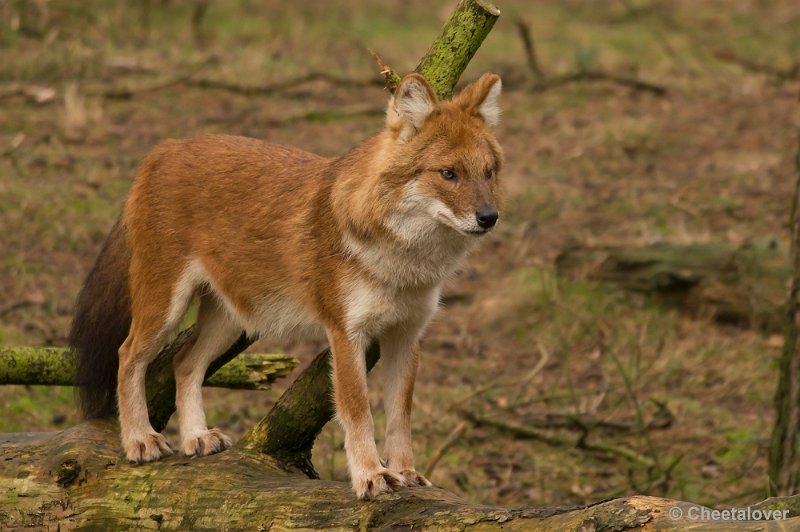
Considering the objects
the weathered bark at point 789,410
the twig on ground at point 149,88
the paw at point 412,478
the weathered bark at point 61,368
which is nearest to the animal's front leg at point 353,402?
the paw at point 412,478

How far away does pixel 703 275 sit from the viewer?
10305 millimetres

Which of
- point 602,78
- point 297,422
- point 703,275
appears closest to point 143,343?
point 297,422

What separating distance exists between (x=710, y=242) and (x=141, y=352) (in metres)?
6.40

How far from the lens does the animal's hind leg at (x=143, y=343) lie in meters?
5.86

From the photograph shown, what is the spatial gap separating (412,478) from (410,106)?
5.26 ft

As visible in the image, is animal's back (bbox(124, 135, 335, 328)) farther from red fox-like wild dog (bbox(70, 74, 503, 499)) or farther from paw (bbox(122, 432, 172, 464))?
paw (bbox(122, 432, 172, 464))

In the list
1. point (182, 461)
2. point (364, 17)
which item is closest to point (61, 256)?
point (182, 461)

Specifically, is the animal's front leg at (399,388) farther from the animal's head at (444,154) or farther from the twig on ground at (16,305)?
the twig on ground at (16,305)

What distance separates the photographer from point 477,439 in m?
8.45

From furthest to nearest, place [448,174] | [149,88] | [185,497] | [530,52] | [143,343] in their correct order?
1. [530,52]
2. [149,88]
3. [143,343]
4. [448,174]
5. [185,497]

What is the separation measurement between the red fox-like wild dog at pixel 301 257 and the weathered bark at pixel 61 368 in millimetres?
211

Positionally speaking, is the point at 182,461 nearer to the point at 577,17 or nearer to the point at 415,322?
the point at 415,322

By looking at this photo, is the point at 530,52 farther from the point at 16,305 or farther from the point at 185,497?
the point at 185,497

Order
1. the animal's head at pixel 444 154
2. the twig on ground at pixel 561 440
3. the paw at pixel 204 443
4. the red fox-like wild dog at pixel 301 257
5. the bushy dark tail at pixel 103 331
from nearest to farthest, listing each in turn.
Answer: the animal's head at pixel 444 154 → the red fox-like wild dog at pixel 301 257 → the paw at pixel 204 443 → the bushy dark tail at pixel 103 331 → the twig on ground at pixel 561 440
